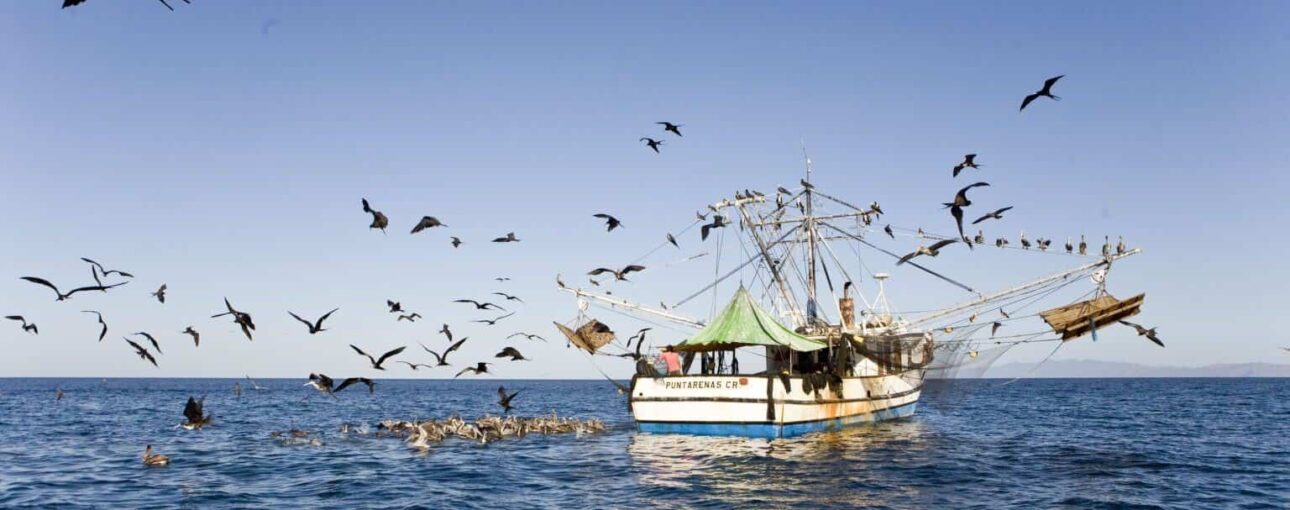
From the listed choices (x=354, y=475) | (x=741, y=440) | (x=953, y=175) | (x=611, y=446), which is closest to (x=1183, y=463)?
(x=741, y=440)

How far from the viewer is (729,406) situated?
104ft

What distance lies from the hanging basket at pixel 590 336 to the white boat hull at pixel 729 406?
3994 millimetres

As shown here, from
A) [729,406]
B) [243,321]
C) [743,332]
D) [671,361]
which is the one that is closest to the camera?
[243,321]

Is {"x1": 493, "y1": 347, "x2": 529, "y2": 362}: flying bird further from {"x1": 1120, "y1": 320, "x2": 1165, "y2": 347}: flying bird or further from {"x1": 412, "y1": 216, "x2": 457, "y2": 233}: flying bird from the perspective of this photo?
{"x1": 1120, "y1": 320, "x2": 1165, "y2": 347}: flying bird

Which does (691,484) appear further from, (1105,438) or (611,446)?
(1105,438)

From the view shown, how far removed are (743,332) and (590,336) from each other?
795cm

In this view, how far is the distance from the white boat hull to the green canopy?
139cm

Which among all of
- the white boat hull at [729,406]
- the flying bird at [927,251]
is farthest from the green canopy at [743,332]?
the flying bird at [927,251]

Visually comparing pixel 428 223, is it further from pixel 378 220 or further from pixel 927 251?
pixel 927 251

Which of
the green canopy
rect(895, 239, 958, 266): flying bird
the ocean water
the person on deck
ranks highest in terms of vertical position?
rect(895, 239, 958, 266): flying bird

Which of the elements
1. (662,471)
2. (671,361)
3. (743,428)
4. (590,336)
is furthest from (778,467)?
(590,336)

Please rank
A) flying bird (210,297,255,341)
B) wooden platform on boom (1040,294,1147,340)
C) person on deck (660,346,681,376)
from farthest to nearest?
person on deck (660,346,681,376) → wooden platform on boom (1040,294,1147,340) → flying bird (210,297,255,341)

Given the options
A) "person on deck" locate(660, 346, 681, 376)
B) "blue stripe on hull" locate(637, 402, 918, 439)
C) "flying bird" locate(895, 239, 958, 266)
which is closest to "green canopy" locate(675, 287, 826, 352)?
"person on deck" locate(660, 346, 681, 376)

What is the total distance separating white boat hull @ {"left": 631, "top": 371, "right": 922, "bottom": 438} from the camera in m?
31.3
